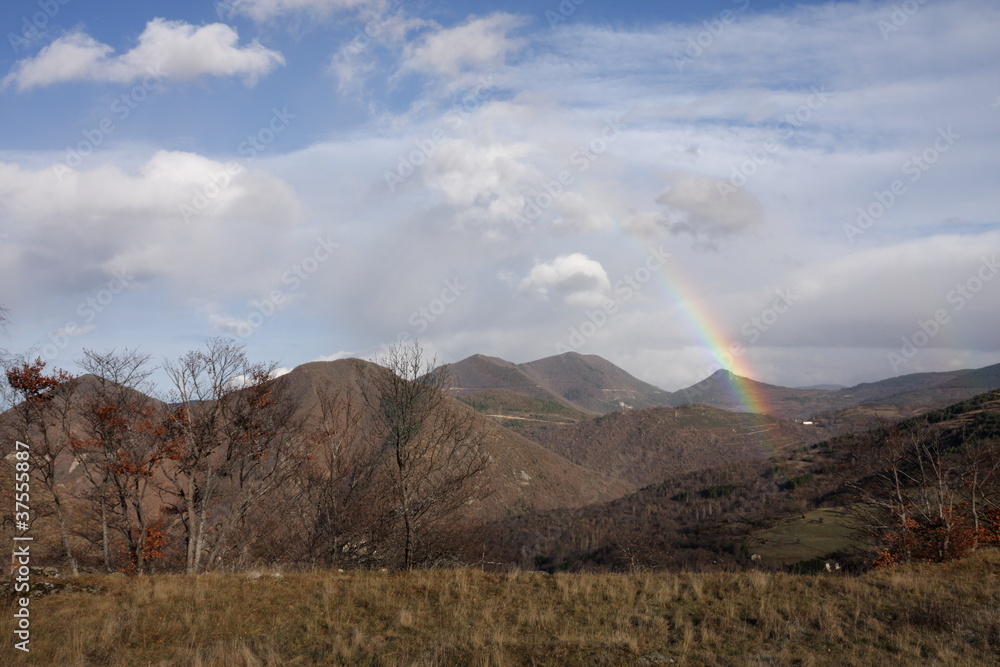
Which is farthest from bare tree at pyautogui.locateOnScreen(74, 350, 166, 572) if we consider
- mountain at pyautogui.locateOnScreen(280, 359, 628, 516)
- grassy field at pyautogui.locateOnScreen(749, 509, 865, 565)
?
mountain at pyautogui.locateOnScreen(280, 359, 628, 516)

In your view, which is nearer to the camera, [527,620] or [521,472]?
[527,620]

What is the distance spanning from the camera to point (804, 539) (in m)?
75.6

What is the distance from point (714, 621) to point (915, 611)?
4.30m

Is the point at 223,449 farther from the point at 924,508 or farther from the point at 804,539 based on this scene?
the point at 804,539

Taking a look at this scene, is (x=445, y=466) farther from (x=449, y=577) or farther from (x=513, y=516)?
(x=513, y=516)

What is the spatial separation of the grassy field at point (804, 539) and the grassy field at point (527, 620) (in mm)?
57839

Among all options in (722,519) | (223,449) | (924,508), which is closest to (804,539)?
(722,519)

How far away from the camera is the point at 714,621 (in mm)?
11375

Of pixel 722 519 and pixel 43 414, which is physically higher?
pixel 43 414

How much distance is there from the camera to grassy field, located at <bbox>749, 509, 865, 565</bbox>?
66938 mm

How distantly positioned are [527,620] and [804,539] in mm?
80525

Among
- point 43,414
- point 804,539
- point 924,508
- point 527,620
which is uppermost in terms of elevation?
point 43,414

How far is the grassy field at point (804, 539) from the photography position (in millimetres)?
66938

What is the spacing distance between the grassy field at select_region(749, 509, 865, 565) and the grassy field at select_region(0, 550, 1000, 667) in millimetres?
57839
